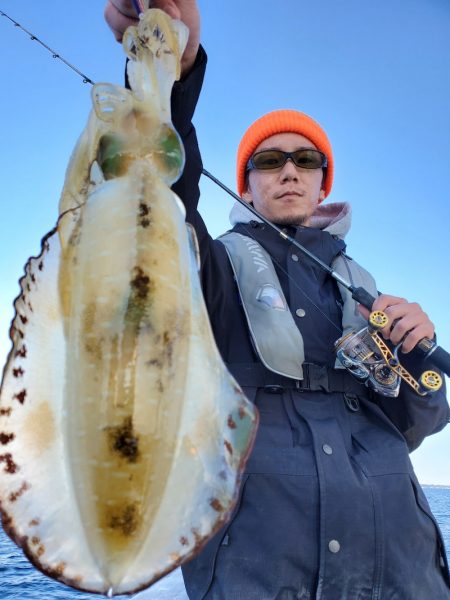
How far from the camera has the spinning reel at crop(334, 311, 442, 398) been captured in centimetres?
307

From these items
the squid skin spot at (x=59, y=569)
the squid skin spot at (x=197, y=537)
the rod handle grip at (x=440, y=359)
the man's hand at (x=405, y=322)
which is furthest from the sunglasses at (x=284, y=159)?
the squid skin spot at (x=59, y=569)

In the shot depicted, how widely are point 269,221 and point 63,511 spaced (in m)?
3.07

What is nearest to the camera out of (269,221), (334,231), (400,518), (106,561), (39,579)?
(106,561)

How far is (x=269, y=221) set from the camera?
4.07m

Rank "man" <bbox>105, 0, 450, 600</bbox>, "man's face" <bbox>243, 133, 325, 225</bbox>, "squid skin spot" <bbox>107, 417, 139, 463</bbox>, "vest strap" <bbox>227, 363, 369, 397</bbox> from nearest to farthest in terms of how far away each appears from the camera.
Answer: "squid skin spot" <bbox>107, 417, 139, 463</bbox> < "man" <bbox>105, 0, 450, 600</bbox> < "vest strap" <bbox>227, 363, 369, 397</bbox> < "man's face" <bbox>243, 133, 325, 225</bbox>

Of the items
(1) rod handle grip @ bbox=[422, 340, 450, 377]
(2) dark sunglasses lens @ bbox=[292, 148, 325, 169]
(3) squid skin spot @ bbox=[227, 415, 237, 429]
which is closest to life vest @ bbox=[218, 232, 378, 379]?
(1) rod handle grip @ bbox=[422, 340, 450, 377]

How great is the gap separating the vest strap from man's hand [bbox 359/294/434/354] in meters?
0.43

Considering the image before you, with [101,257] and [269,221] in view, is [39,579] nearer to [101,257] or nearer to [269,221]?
[269,221]

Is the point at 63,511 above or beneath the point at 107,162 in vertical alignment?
beneath

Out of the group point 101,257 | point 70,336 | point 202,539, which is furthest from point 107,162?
point 202,539

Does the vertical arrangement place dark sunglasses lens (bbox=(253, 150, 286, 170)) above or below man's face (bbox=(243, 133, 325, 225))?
above

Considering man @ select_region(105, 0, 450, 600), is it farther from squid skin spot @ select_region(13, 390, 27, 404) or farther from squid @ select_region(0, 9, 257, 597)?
squid skin spot @ select_region(13, 390, 27, 404)

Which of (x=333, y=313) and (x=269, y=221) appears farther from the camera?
(x=269, y=221)

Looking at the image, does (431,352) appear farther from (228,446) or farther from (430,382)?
(228,446)
